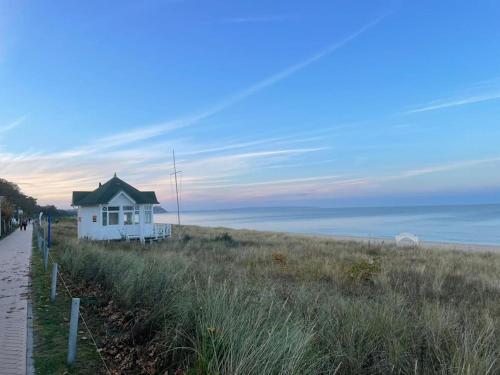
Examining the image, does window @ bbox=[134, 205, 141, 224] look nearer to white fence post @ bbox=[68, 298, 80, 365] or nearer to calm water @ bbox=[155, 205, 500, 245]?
white fence post @ bbox=[68, 298, 80, 365]

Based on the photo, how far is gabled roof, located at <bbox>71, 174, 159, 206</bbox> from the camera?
29219 mm

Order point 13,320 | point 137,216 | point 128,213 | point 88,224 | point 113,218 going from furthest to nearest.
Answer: point 137,216
point 128,213
point 113,218
point 88,224
point 13,320

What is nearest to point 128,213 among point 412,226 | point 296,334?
point 296,334

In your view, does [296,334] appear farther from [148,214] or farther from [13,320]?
[148,214]

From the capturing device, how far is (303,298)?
21.2 feet

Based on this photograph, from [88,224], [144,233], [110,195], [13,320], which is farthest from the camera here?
[144,233]

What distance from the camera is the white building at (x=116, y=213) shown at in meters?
29.0

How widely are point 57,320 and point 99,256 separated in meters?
5.15

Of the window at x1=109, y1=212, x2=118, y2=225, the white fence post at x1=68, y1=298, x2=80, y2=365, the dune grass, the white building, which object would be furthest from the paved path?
Result: the window at x1=109, y1=212, x2=118, y2=225

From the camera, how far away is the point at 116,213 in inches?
1183

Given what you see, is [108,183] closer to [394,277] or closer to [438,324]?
[394,277]

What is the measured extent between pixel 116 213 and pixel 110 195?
153 centimetres

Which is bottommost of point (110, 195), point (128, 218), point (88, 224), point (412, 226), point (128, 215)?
point (412, 226)

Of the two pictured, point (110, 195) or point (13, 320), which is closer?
point (13, 320)
